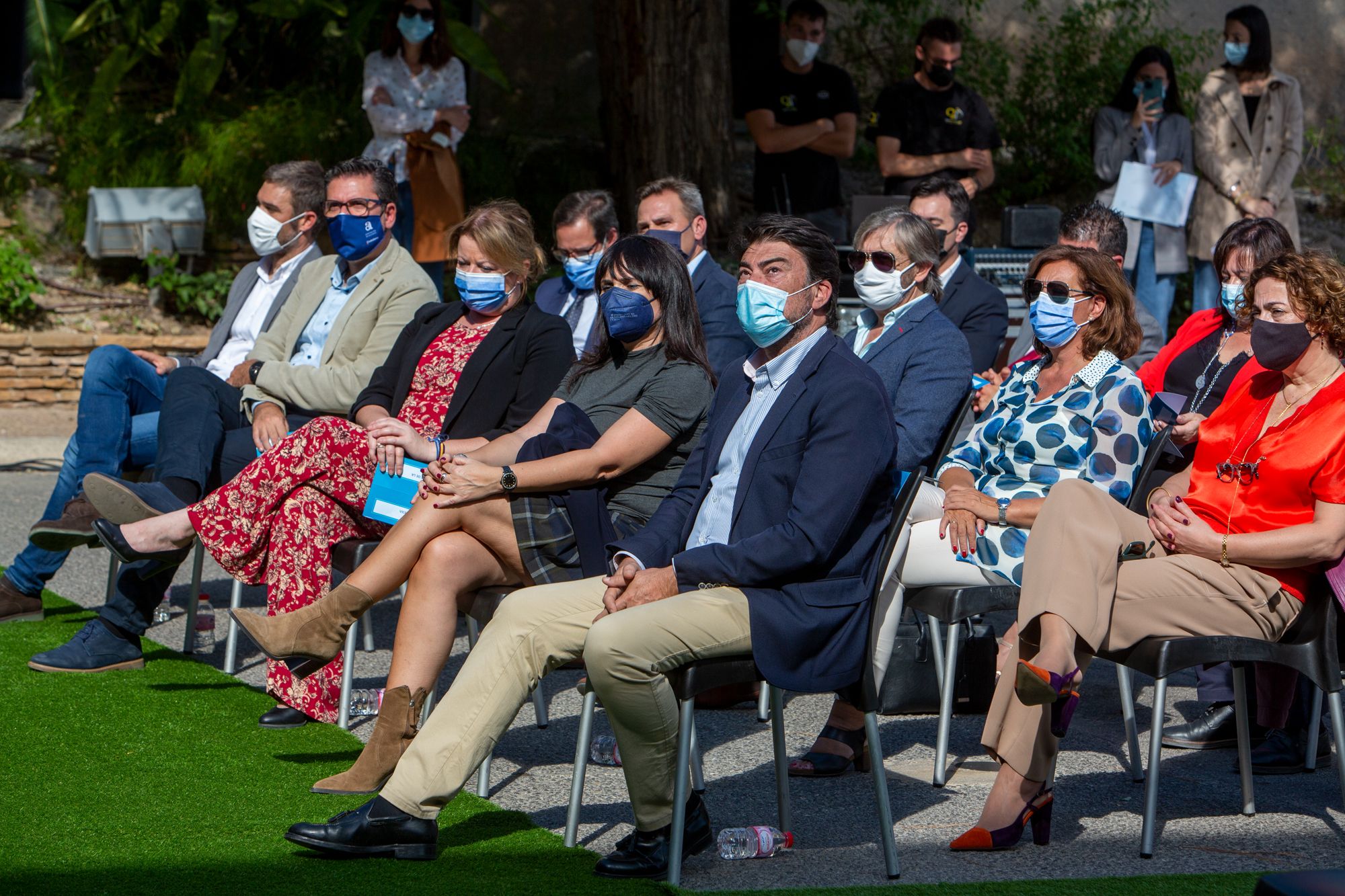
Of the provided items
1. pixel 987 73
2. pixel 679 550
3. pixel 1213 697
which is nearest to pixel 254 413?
pixel 679 550

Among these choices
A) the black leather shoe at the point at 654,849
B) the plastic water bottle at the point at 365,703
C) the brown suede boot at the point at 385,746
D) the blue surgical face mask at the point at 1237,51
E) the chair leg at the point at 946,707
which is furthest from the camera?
the blue surgical face mask at the point at 1237,51

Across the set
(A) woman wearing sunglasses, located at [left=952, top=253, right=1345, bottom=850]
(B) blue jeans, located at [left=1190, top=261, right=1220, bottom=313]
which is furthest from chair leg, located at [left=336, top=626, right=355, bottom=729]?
(B) blue jeans, located at [left=1190, top=261, right=1220, bottom=313]

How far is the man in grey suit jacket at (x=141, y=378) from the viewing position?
621 centimetres

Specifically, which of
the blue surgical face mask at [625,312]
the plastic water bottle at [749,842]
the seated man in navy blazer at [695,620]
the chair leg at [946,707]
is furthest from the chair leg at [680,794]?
the blue surgical face mask at [625,312]

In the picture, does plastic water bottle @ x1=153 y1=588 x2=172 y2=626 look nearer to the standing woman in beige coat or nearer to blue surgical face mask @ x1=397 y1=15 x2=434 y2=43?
blue surgical face mask @ x1=397 y1=15 x2=434 y2=43

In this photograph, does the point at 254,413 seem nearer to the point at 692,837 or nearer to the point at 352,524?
the point at 352,524

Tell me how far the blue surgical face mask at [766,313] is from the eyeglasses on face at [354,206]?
246 centimetres

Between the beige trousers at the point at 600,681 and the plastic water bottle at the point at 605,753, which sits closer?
the beige trousers at the point at 600,681

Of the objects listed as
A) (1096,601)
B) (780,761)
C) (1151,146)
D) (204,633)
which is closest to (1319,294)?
(1096,601)

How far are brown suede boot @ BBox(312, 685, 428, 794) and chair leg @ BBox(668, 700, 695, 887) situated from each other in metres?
0.87

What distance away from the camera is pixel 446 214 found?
9594mm

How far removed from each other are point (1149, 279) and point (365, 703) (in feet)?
19.9

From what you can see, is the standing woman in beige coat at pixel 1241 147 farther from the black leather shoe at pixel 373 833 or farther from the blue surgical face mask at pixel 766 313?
the black leather shoe at pixel 373 833

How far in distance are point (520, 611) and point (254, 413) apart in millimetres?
2470
